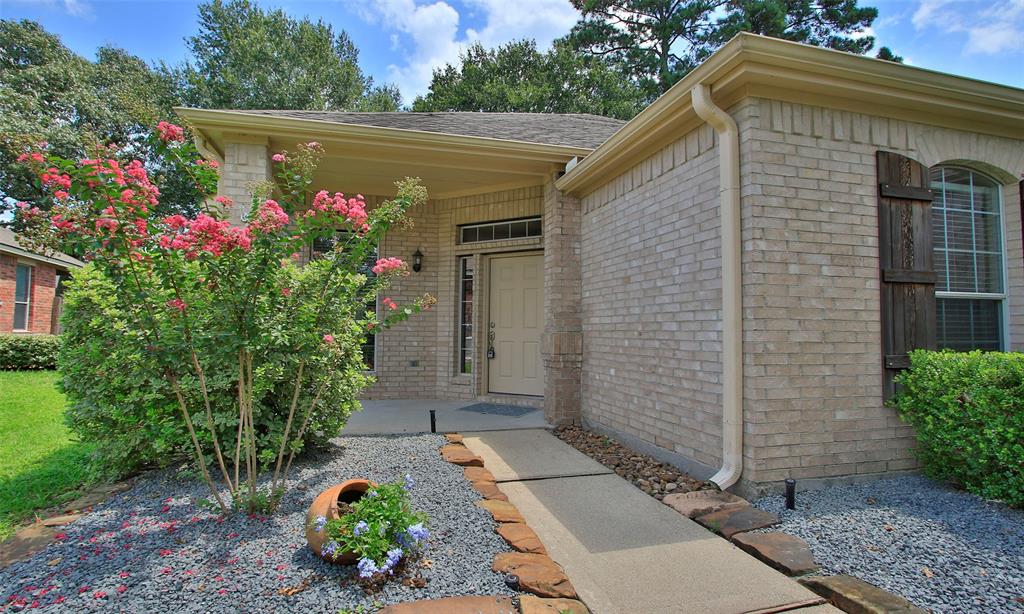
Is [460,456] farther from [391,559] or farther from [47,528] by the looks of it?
[47,528]

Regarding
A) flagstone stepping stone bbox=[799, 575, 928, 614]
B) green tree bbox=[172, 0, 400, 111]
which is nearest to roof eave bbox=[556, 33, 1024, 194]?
flagstone stepping stone bbox=[799, 575, 928, 614]

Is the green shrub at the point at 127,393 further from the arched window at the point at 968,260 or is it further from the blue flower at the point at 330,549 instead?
the arched window at the point at 968,260

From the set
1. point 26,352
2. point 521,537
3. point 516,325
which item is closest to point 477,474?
point 521,537

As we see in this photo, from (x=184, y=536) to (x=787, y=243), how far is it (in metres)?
3.79

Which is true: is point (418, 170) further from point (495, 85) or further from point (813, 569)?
point (495, 85)

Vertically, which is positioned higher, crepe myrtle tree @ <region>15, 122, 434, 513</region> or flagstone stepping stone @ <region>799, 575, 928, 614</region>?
crepe myrtle tree @ <region>15, 122, 434, 513</region>

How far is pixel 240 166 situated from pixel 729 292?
461 centimetres

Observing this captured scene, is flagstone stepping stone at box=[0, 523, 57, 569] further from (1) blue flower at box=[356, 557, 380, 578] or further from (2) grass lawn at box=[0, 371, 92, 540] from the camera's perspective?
(1) blue flower at box=[356, 557, 380, 578]

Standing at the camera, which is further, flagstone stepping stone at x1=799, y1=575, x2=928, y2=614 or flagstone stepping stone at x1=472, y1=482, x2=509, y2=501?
flagstone stepping stone at x1=472, y1=482, x2=509, y2=501

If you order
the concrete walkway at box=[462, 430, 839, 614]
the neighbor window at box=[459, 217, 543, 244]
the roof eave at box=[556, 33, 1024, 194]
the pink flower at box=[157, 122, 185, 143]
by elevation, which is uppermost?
the roof eave at box=[556, 33, 1024, 194]

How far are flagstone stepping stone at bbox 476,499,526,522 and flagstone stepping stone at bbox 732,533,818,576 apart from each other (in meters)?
1.18

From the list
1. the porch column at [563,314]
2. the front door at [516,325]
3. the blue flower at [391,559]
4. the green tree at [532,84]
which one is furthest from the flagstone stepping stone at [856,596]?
the green tree at [532,84]

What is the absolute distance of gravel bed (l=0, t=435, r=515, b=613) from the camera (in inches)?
76.3

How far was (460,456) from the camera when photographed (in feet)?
13.0
